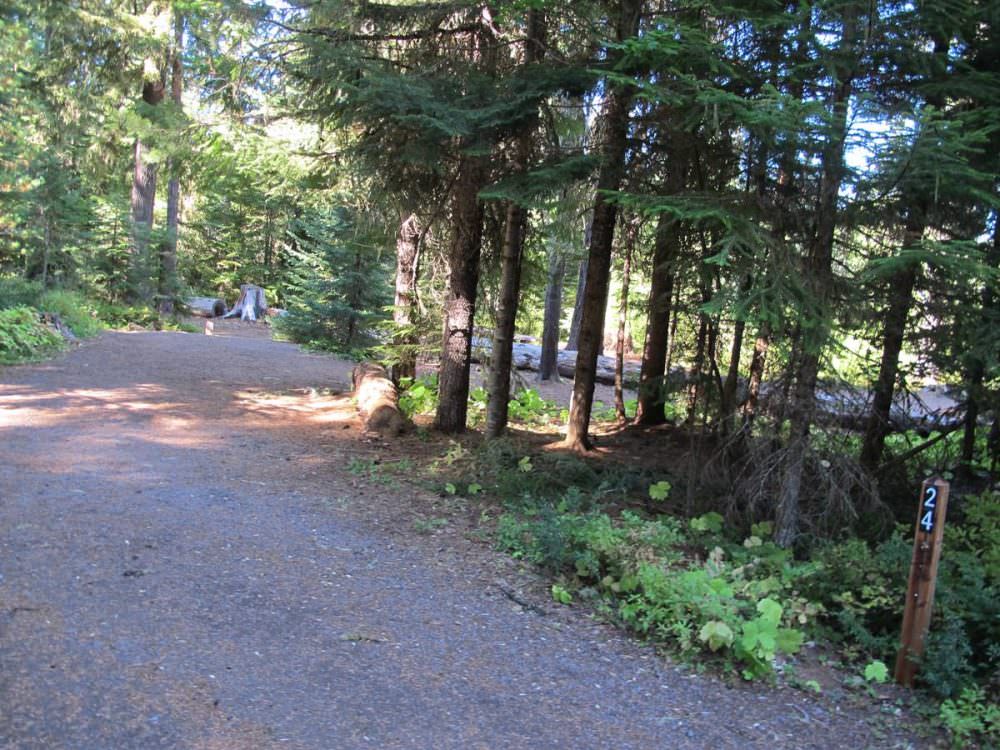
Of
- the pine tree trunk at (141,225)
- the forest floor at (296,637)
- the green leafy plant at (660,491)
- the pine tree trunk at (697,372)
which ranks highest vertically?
the pine tree trunk at (141,225)

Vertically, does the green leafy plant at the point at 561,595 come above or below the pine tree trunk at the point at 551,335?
below

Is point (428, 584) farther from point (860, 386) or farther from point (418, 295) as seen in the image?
point (418, 295)

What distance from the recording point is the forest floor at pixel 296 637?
347 centimetres

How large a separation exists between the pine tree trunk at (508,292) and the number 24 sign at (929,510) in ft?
19.3

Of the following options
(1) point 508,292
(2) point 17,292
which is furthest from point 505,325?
(2) point 17,292

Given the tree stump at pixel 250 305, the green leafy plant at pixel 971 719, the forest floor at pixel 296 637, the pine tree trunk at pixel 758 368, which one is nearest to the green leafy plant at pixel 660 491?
the pine tree trunk at pixel 758 368

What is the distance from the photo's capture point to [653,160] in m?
8.50

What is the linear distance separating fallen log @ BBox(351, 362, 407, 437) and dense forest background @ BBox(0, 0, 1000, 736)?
1.70 feet

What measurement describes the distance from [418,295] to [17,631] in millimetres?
8321

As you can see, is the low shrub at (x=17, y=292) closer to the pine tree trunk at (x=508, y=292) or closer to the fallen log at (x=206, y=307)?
the pine tree trunk at (x=508, y=292)

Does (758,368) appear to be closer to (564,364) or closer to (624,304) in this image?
(624,304)

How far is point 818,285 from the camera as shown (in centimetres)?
589

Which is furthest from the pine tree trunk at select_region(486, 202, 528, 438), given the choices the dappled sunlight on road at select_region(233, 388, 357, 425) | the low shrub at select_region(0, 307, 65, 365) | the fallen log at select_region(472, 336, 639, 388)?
the fallen log at select_region(472, 336, 639, 388)

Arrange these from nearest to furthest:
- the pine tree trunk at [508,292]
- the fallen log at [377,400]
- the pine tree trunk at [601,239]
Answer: the pine tree trunk at [601,239]
the pine tree trunk at [508,292]
the fallen log at [377,400]
